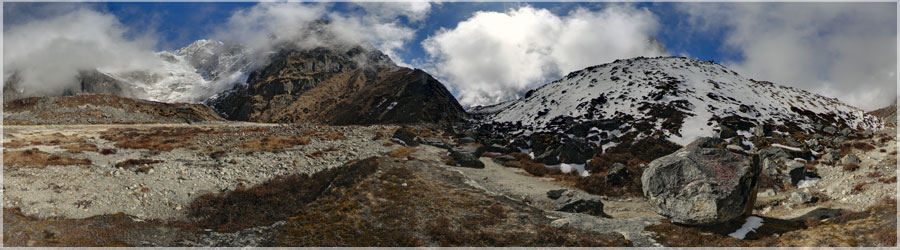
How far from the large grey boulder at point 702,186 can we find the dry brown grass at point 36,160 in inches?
1223

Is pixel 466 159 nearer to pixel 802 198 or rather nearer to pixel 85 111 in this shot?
pixel 802 198

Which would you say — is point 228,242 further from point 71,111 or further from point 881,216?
point 71,111

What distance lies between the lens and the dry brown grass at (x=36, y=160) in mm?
18797

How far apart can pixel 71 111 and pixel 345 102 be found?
63106 millimetres

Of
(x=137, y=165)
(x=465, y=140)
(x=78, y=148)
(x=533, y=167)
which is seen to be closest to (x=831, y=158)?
(x=533, y=167)

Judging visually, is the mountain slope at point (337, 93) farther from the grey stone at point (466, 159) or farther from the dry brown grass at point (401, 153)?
the grey stone at point (466, 159)

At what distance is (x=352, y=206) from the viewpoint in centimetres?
1734

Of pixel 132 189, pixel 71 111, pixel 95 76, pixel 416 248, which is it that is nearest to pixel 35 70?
pixel 95 76

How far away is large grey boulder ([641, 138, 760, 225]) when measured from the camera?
13.8 metres

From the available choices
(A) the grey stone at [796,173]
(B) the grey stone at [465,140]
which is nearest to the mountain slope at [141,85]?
(B) the grey stone at [465,140]

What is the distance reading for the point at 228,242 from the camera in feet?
43.2

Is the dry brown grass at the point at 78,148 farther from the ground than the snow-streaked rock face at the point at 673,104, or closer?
closer

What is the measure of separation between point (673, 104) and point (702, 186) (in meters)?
40.6

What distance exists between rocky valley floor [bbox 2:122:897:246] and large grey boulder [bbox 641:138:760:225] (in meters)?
0.70
